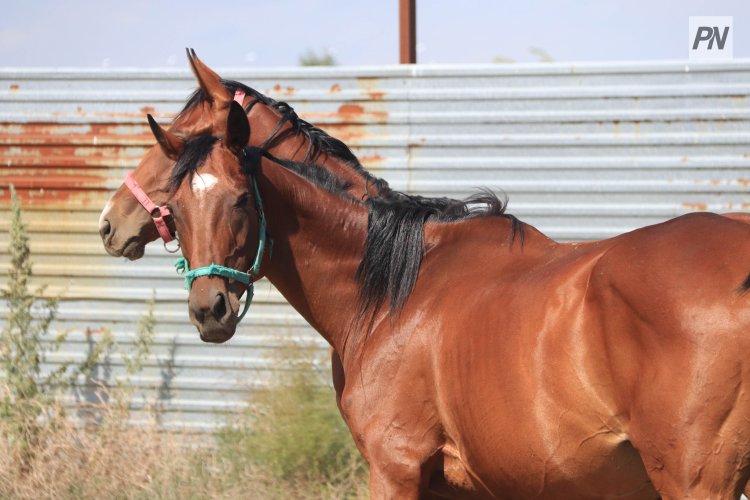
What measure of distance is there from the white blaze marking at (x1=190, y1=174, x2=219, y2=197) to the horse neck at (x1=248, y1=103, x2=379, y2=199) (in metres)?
0.64

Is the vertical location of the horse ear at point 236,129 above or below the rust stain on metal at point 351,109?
above

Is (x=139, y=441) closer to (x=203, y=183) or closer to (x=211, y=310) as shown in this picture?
(x=211, y=310)

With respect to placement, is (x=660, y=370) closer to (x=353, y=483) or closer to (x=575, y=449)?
(x=575, y=449)

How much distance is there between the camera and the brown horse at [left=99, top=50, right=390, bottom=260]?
372 cm

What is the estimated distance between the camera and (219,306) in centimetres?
305

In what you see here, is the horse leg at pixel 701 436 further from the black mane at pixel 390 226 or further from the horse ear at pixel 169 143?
the horse ear at pixel 169 143

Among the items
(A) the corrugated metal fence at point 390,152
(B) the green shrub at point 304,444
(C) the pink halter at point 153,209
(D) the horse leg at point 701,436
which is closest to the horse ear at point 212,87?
(C) the pink halter at point 153,209

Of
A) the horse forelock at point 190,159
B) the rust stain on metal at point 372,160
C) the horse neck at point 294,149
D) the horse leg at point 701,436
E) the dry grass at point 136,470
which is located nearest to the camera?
the horse leg at point 701,436

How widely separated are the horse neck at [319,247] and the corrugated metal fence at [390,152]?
1.83 m

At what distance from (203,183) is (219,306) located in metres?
0.43

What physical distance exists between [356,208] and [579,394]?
1256mm

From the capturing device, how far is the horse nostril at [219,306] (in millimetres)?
3023

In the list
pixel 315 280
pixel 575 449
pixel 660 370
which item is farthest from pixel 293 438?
pixel 660 370

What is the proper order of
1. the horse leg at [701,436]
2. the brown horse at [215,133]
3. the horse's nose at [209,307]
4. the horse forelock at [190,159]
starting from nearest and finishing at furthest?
the horse leg at [701,436] < the horse's nose at [209,307] < the horse forelock at [190,159] < the brown horse at [215,133]
